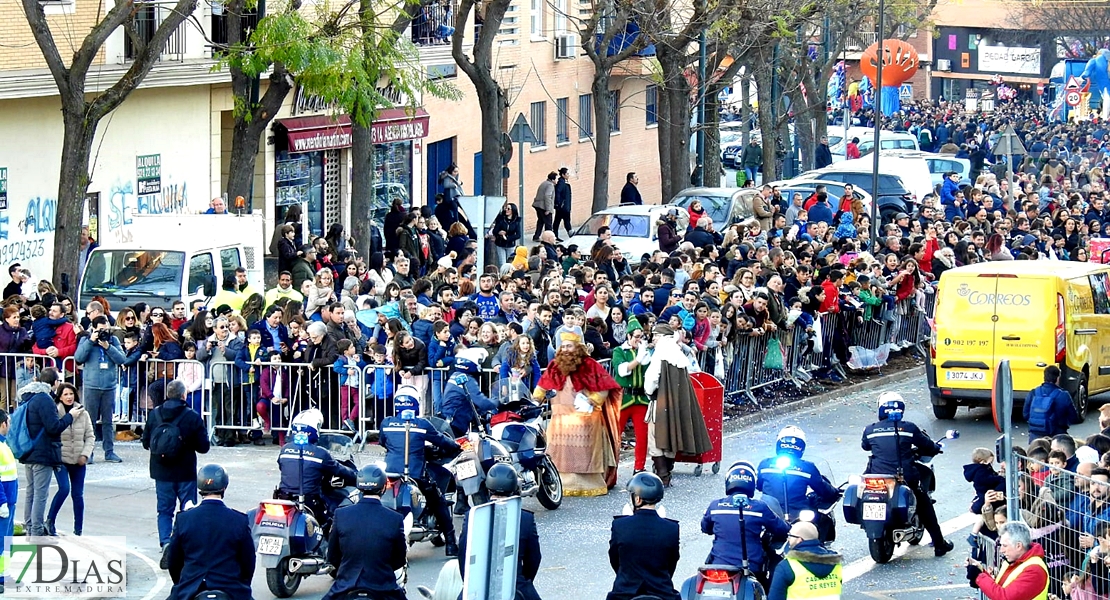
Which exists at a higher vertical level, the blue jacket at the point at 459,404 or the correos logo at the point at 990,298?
the correos logo at the point at 990,298

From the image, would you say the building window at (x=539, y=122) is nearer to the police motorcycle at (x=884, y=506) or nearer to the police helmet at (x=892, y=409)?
the police helmet at (x=892, y=409)

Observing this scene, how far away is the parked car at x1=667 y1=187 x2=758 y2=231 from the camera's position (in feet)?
107

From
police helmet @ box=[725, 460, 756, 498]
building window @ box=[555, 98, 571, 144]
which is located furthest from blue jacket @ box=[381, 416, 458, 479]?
building window @ box=[555, 98, 571, 144]

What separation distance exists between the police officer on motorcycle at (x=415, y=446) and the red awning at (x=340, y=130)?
18092mm

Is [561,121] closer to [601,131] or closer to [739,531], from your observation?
[601,131]

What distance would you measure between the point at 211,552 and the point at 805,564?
332 centimetres

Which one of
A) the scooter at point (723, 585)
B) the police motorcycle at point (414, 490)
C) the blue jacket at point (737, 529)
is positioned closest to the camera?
the scooter at point (723, 585)

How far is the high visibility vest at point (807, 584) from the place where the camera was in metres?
10.2

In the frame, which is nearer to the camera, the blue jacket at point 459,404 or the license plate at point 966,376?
the blue jacket at point 459,404

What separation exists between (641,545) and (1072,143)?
51.9 meters

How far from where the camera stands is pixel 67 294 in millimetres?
21188

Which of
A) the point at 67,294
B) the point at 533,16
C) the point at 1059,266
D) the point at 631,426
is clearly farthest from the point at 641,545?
the point at 533,16

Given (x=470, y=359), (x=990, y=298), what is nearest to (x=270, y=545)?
(x=470, y=359)

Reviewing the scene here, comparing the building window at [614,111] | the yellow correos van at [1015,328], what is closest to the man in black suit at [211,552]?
the yellow correos van at [1015,328]
